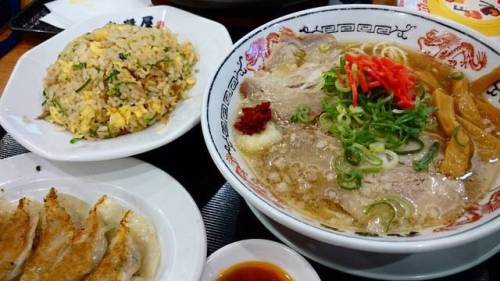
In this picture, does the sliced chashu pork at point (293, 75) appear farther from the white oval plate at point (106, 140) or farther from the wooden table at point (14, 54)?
the wooden table at point (14, 54)

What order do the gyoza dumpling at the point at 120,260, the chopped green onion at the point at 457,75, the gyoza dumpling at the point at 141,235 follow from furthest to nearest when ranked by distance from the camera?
the chopped green onion at the point at 457,75, the gyoza dumpling at the point at 141,235, the gyoza dumpling at the point at 120,260

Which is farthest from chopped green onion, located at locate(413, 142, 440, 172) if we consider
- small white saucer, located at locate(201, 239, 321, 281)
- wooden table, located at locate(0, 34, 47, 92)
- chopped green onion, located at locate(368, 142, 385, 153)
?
wooden table, located at locate(0, 34, 47, 92)

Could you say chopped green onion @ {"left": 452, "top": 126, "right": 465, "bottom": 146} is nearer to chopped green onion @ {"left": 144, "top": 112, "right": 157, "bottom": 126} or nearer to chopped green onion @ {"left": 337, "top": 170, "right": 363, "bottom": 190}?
chopped green onion @ {"left": 337, "top": 170, "right": 363, "bottom": 190}

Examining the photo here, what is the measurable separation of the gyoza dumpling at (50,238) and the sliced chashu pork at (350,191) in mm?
704

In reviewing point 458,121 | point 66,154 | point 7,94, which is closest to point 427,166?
point 458,121

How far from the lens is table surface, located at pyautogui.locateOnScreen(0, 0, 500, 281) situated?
150cm

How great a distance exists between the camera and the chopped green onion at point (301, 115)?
1808 millimetres

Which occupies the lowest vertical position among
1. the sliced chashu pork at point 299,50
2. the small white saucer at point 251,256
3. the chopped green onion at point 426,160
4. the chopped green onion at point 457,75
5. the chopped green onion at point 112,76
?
the small white saucer at point 251,256

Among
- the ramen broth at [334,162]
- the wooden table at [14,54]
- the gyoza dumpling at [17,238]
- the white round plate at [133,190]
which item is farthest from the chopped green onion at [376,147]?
the wooden table at [14,54]

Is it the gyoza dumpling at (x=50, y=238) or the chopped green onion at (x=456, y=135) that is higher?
the chopped green onion at (x=456, y=135)

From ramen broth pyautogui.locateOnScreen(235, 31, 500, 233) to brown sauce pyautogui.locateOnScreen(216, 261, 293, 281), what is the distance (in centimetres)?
20

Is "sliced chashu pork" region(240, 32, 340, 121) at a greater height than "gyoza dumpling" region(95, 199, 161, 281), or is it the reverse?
"sliced chashu pork" region(240, 32, 340, 121)

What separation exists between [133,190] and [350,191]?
78 centimetres

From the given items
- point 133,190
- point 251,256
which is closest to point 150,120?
point 133,190
